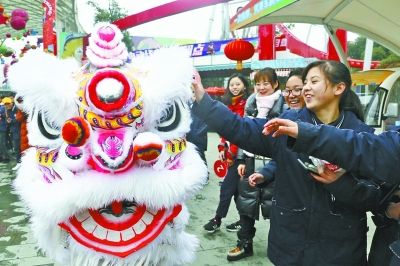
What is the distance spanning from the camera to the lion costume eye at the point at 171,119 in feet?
5.08

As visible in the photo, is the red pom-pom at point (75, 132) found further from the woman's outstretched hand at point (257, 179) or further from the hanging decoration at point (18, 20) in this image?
the hanging decoration at point (18, 20)

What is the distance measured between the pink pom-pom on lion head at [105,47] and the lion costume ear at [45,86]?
144 mm

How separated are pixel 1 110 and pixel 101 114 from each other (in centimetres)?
735

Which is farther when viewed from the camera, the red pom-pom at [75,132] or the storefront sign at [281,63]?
the storefront sign at [281,63]

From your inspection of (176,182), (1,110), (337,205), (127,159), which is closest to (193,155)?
(176,182)

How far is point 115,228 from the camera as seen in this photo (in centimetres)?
140

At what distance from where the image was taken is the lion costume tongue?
139 centimetres

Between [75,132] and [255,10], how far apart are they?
4.19 metres

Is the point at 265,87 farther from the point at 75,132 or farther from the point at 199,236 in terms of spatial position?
the point at 75,132

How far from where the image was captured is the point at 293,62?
12.9 metres

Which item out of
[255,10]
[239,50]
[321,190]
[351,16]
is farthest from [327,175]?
[351,16]

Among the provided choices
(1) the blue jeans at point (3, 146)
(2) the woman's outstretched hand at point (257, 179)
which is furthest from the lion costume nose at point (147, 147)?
(1) the blue jeans at point (3, 146)

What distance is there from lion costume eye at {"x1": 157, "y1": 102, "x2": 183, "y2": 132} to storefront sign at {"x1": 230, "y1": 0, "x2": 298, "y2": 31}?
3000mm

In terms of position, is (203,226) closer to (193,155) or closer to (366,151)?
(193,155)
